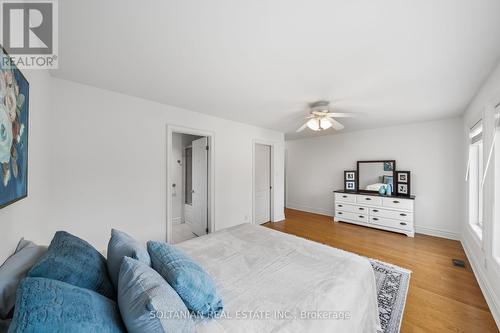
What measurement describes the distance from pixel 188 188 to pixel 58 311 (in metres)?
4.19

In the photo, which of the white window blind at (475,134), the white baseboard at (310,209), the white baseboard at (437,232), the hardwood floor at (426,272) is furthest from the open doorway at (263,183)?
the white window blind at (475,134)

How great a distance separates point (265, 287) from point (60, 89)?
2853 millimetres

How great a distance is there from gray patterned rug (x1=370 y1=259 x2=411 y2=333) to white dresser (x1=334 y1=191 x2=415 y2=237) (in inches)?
66.3

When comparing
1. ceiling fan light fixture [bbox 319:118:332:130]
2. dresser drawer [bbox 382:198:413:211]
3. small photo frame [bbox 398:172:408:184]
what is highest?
ceiling fan light fixture [bbox 319:118:332:130]

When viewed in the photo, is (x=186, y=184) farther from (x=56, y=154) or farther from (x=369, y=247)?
(x=369, y=247)

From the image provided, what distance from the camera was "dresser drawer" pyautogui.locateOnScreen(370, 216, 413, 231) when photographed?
153 inches

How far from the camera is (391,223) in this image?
13.3 ft

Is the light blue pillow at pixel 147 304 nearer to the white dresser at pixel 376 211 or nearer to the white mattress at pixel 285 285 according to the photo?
the white mattress at pixel 285 285

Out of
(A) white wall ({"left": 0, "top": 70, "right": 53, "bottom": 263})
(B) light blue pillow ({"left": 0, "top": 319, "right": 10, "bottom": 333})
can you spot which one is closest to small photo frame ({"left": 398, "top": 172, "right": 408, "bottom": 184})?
(B) light blue pillow ({"left": 0, "top": 319, "right": 10, "bottom": 333})

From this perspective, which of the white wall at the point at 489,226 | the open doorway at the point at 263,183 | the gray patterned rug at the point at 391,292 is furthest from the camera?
the open doorway at the point at 263,183

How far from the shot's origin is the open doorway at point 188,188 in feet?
11.0

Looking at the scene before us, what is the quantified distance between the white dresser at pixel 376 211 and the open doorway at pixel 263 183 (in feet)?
5.50

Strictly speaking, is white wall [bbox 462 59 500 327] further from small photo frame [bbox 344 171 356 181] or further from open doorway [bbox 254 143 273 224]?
open doorway [bbox 254 143 273 224]

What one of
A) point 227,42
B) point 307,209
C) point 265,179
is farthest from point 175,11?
point 307,209
